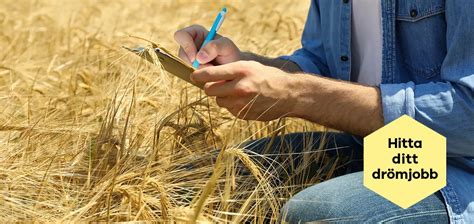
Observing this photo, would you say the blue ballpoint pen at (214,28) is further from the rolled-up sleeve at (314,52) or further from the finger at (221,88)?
the rolled-up sleeve at (314,52)

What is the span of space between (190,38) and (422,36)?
0.49 meters

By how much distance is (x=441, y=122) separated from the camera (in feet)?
6.01

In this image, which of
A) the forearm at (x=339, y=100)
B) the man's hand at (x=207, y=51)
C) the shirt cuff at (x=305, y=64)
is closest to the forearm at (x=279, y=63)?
the shirt cuff at (x=305, y=64)

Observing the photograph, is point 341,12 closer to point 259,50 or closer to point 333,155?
point 333,155

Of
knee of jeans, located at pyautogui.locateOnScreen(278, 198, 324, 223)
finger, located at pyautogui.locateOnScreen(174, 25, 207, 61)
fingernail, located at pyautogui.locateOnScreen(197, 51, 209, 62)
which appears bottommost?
knee of jeans, located at pyautogui.locateOnScreen(278, 198, 324, 223)

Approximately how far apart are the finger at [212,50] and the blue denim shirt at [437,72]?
26 cm

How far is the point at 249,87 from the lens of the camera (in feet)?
6.00

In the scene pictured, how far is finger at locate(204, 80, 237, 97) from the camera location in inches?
72.4

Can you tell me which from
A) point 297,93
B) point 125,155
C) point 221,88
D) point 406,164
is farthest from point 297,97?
point 125,155

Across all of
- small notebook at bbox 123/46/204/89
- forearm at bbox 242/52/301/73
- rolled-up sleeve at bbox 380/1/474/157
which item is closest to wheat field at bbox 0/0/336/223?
small notebook at bbox 123/46/204/89

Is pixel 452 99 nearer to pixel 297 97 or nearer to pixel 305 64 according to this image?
pixel 297 97

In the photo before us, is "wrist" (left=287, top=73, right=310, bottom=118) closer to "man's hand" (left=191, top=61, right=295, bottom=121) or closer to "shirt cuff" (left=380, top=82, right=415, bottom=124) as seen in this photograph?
"man's hand" (left=191, top=61, right=295, bottom=121)

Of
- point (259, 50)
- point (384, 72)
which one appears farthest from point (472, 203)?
point (259, 50)

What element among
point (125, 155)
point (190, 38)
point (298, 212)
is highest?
point (190, 38)
